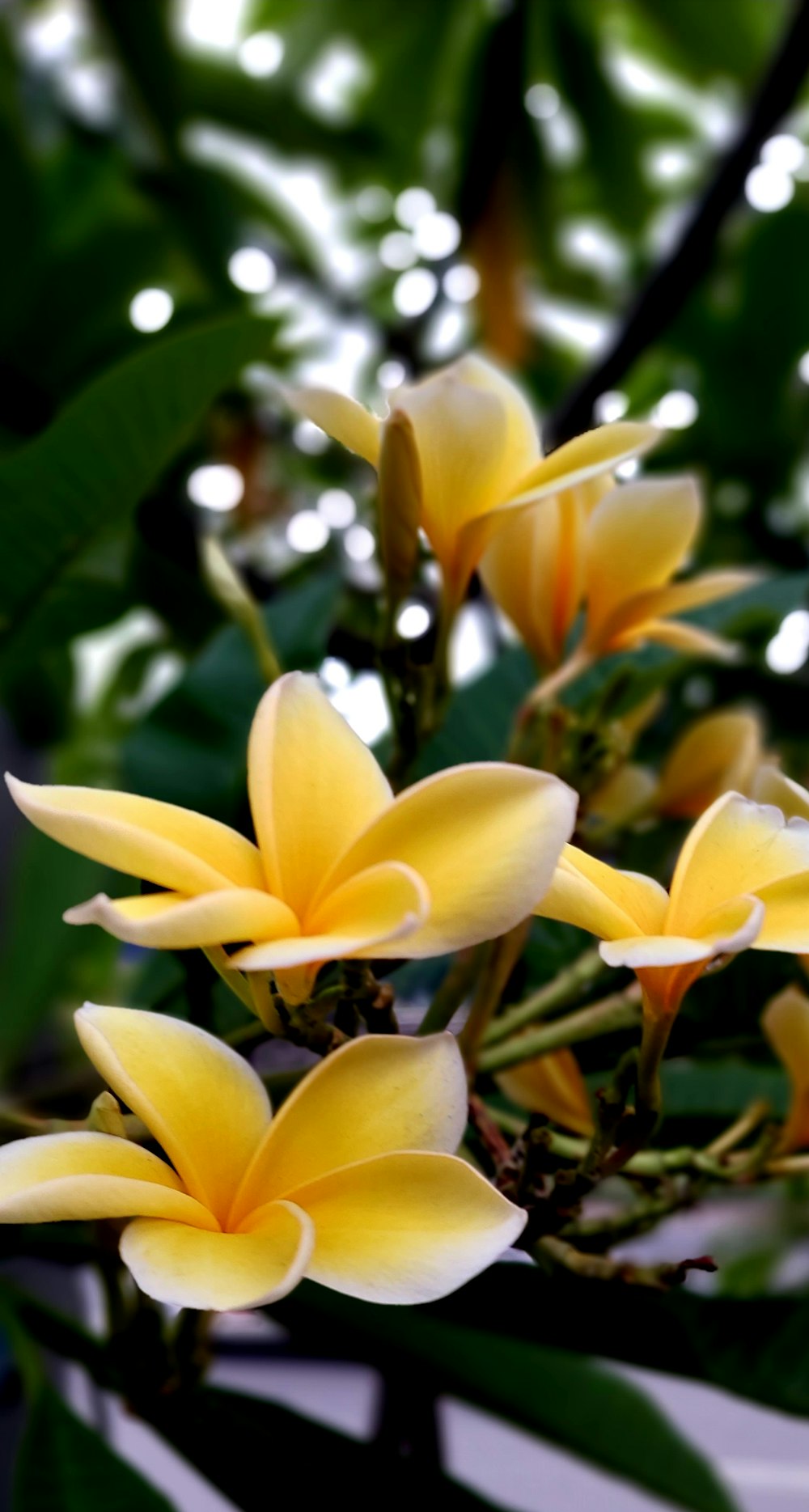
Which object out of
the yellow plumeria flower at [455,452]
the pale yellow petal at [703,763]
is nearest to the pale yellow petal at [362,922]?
the yellow plumeria flower at [455,452]

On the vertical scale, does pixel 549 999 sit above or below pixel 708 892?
below

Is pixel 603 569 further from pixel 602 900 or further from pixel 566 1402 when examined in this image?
pixel 566 1402

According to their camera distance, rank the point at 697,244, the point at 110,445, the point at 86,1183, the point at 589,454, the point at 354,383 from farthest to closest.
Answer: the point at 354,383 < the point at 697,244 < the point at 110,445 < the point at 589,454 < the point at 86,1183

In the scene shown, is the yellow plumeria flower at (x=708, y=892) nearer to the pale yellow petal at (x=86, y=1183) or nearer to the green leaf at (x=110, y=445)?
the pale yellow petal at (x=86, y=1183)

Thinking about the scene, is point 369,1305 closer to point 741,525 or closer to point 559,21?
point 741,525

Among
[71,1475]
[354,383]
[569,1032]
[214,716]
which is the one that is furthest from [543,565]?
[354,383]

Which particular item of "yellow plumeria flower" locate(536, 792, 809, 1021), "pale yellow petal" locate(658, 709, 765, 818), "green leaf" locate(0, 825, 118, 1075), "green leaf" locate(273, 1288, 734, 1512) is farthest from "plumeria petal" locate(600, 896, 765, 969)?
"green leaf" locate(0, 825, 118, 1075)

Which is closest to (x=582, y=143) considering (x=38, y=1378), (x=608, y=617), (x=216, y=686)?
(x=216, y=686)
